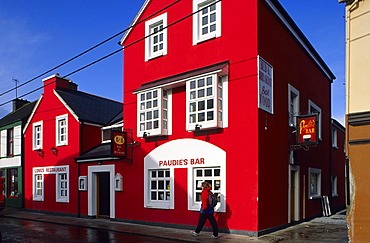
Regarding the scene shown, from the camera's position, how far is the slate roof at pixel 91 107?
1989 cm

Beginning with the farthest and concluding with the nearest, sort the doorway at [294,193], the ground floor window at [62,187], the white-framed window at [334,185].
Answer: the white-framed window at [334,185] < the ground floor window at [62,187] < the doorway at [294,193]

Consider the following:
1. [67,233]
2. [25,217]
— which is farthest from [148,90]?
[25,217]

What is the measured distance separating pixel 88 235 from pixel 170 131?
489cm

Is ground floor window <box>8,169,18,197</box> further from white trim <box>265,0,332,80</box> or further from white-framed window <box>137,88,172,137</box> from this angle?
white trim <box>265,0,332,80</box>

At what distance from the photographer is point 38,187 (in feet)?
70.7

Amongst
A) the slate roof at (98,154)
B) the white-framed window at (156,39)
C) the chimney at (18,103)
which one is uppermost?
the white-framed window at (156,39)

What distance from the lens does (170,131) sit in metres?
14.2

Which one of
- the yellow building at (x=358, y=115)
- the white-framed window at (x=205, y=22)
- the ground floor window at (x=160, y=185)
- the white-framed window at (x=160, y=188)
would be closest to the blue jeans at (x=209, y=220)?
the white-framed window at (x=160, y=188)

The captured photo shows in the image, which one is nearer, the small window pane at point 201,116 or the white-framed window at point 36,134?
the small window pane at point 201,116

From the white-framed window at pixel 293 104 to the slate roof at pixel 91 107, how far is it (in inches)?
397

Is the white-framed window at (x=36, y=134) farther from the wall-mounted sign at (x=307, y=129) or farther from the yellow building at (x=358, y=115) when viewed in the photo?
the yellow building at (x=358, y=115)

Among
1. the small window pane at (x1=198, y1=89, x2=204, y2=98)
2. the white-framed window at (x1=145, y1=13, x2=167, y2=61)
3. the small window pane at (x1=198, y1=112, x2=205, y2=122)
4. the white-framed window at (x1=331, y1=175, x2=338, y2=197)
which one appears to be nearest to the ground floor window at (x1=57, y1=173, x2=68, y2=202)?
the white-framed window at (x1=145, y1=13, x2=167, y2=61)

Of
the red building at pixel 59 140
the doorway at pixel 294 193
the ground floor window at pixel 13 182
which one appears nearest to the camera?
the doorway at pixel 294 193

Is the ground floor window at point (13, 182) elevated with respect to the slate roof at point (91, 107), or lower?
lower
